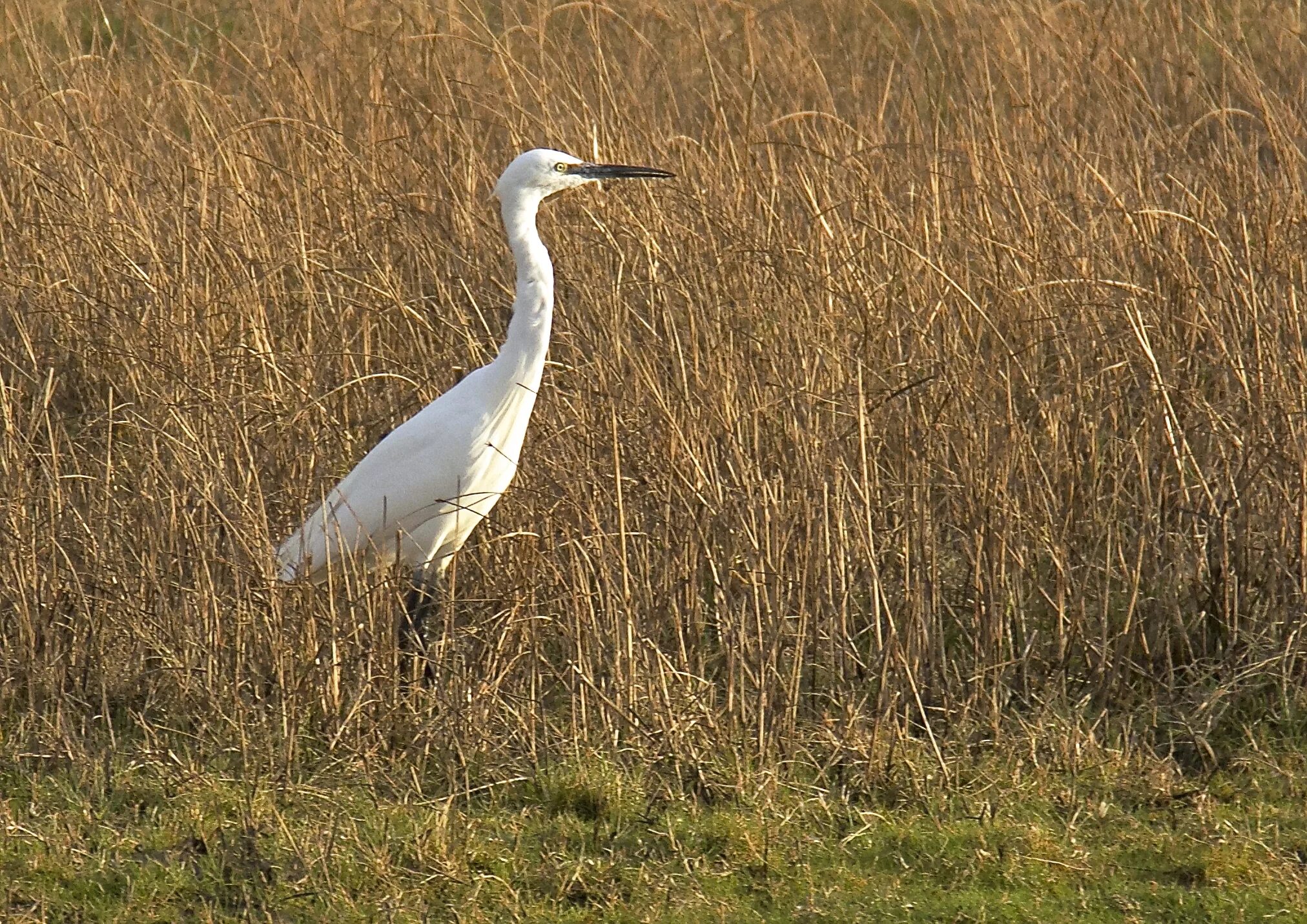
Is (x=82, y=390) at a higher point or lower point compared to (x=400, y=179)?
lower

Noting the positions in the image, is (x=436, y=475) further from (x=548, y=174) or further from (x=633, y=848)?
(x=633, y=848)

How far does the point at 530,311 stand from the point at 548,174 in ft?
1.10

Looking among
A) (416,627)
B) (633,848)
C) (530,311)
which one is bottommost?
(633,848)

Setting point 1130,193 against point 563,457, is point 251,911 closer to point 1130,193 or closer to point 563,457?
point 563,457

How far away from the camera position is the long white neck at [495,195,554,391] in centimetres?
357

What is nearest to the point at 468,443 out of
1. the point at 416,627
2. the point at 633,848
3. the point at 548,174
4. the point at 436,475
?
the point at 436,475

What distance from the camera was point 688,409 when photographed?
11.3 ft

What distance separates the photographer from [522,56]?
19.2ft

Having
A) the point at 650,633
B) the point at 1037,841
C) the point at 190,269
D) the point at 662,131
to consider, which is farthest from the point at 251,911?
the point at 662,131

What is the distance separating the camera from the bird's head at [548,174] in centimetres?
365

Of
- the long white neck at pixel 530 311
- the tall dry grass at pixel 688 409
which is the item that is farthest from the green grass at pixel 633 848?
the long white neck at pixel 530 311

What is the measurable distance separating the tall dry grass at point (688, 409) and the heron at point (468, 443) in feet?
0.43

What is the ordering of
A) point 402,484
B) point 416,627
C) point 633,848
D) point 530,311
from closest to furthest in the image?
point 633,848, point 530,311, point 402,484, point 416,627

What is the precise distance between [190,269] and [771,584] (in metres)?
1.94
